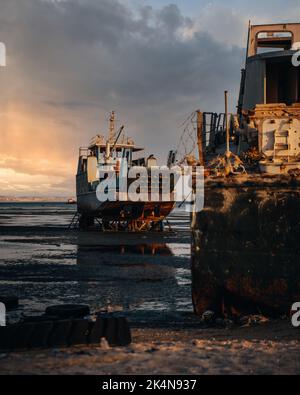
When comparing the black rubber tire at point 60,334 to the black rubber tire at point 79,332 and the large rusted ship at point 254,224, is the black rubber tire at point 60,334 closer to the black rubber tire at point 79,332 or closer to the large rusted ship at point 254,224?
the black rubber tire at point 79,332

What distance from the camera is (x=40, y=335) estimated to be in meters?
6.21

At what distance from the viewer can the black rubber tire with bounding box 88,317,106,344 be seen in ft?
19.9

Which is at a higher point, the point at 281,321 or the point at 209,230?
the point at 209,230

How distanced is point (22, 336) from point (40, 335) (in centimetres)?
22

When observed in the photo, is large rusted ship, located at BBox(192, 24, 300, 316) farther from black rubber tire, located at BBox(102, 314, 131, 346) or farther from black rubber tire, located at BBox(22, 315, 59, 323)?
black rubber tire, located at BBox(22, 315, 59, 323)

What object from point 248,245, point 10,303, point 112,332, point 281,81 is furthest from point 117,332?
point 281,81

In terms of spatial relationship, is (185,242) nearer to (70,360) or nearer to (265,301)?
(265,301)

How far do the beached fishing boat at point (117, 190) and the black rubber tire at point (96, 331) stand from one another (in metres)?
24.7

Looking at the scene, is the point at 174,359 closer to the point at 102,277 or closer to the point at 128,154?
the point at 102,277

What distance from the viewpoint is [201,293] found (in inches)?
335

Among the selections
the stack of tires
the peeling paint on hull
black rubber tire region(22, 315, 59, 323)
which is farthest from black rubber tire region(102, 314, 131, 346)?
the peeling paint on hull

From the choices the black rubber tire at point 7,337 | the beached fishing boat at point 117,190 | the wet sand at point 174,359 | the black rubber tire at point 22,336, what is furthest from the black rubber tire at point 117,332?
the beached fishing boat at point 117,190
